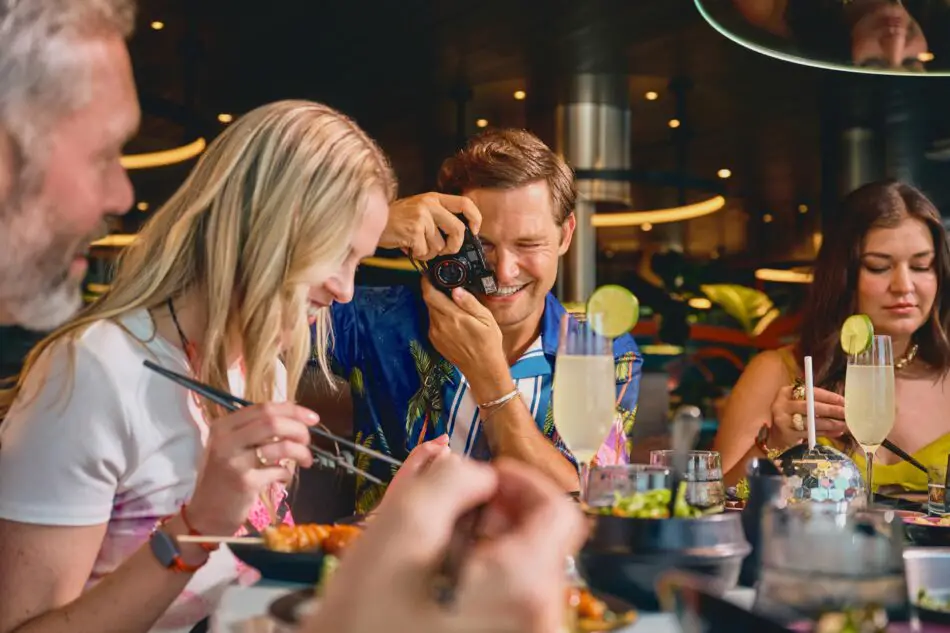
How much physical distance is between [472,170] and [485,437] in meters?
0.68

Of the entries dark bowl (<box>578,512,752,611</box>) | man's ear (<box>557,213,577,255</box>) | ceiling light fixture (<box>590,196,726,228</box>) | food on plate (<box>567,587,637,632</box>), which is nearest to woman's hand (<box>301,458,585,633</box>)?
food on plate (<box>567,587,637,632</box>)

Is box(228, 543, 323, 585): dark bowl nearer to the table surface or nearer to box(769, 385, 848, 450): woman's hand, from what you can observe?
the table surface

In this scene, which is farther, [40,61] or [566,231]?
[566,231]

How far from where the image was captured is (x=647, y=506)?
115 centimetres

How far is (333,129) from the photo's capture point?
5.26 ft

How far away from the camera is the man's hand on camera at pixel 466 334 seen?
238 centimetres

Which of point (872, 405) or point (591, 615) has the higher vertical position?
point (872, 405)

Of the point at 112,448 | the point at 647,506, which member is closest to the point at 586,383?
the point at 647,506

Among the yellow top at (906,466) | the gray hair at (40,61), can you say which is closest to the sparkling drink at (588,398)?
the gray hair at (40,61)

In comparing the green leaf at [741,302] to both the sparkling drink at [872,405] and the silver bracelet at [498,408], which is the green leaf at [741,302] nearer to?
the silver bracelet at [498,408]

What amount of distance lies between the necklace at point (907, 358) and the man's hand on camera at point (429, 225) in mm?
1355

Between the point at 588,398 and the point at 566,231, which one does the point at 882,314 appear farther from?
the point at 588,398

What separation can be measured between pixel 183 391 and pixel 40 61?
48 centimetres

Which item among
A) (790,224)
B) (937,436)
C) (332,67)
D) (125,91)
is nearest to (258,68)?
(332,67)
